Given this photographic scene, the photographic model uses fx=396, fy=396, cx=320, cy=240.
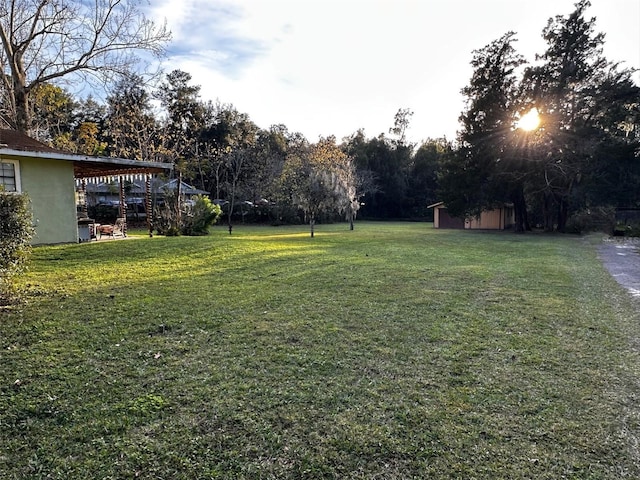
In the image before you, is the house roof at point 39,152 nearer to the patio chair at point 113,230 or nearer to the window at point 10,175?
the window at point 10,175

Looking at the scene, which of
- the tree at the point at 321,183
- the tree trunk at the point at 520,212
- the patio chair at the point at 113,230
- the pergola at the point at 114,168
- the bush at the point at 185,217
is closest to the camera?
the pergola at the point at 114,168

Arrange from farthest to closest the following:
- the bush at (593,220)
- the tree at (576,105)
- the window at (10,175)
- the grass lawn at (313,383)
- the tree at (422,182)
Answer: the tree at (422,182) < the bush at (593,220) < the tree at (576,105) < the window at (10,175) < the grass lawn at (313,383)

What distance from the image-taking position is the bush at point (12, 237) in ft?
16.3

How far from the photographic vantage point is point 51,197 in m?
10.9

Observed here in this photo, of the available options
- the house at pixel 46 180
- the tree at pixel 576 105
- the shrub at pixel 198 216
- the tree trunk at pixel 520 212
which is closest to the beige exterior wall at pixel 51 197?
the house at pixel 46 180

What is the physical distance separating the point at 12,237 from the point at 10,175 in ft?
21.4

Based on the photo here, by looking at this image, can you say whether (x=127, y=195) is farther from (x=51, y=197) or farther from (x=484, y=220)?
(x=484, y=220)

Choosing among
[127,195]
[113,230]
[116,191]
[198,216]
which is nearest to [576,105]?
[198,216]

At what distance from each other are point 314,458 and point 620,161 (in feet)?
82.2

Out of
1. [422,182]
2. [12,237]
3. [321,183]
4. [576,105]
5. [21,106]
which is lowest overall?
[12,237]

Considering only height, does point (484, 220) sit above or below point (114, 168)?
below

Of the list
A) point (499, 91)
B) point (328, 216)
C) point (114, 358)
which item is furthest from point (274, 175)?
point (114, 358)

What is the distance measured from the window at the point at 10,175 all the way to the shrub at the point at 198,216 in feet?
23.6

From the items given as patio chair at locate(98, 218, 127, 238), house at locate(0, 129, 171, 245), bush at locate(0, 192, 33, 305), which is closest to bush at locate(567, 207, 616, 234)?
house at locate(0, 129, 171, 245)
